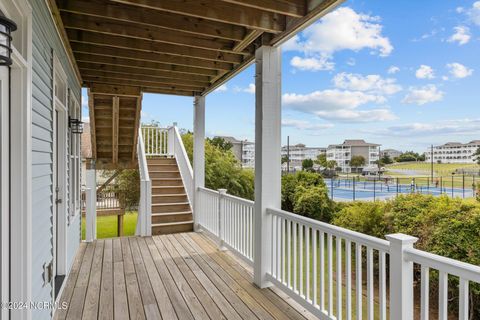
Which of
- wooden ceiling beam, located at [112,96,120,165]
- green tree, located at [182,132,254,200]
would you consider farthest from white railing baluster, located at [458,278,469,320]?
green tree, located at [182,132,254,200]

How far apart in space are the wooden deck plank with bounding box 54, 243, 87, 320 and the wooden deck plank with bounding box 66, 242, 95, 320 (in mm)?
38

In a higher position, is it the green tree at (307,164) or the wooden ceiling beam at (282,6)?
the wooden ceiling beam at (282,6)

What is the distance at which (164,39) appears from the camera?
10.5 ft

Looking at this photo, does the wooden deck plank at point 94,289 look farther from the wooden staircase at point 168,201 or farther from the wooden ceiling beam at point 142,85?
the wooden ceiling beam at point 142,85

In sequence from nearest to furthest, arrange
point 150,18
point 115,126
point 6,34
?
1. point 6,34
2. point 150,18
3. point 115,126

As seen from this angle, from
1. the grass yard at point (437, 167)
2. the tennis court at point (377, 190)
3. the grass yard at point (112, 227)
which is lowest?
the grass yard at point (112, 227)

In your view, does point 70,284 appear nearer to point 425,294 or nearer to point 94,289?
point 94,289

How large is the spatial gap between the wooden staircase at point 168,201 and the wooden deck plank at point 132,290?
1178 millimetres

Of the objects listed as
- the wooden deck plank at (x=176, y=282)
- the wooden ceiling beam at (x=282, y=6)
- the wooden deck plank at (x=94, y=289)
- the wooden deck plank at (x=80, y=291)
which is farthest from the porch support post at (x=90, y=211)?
the wooden ceiling beam at (x=282, y=6)

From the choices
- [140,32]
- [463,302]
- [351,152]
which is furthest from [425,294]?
[351,152]

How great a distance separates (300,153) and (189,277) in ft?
10.4

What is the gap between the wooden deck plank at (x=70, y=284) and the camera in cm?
277

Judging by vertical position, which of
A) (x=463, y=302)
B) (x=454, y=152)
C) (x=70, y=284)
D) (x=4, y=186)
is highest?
(x=454, y=152)

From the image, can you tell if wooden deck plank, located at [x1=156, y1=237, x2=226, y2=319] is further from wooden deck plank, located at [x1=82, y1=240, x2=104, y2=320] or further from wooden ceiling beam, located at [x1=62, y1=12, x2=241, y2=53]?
wooden ceiling beam, located at [x1=62, y1=12, x2=241, y2=53]
